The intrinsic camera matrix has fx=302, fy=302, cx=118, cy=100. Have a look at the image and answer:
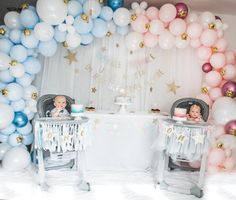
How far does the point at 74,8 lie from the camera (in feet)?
11.1

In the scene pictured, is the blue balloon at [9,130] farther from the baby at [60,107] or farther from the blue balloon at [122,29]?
the blue balloon at [122,29]

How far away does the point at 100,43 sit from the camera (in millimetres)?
4156

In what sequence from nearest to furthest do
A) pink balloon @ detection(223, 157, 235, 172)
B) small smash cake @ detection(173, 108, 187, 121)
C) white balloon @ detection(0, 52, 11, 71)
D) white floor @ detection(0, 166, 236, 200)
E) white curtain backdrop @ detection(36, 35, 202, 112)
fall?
white floor @ detection(0, 166, 236, 200), small smash cake @ detection(173, 108, 187, 121), white balloon @ detection(0, 52, 11, 71), pink balloon @ detection(223, 157, 235, 172), white curtain backdrop @ detection(36, 35, 202, 112)

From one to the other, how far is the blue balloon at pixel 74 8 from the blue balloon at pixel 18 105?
116cm

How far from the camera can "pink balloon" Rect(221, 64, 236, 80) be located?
146 inches

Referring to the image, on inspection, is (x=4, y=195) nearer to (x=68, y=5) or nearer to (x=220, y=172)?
(x=68, y=5)

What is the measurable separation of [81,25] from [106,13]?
0.39 m

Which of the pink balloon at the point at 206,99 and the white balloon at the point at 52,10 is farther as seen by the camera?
the pink balloon at the point at 206,99

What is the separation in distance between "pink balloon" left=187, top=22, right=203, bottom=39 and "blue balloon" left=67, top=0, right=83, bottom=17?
52.8 inches

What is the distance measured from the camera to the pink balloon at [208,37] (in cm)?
365

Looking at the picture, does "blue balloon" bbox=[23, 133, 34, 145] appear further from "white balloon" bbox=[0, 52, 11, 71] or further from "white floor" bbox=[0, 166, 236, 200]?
"white balloon" bbox=[0, 52, 11, 71]

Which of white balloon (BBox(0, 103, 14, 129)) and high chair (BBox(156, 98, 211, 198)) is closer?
high chair (BBox(156, 98, 211, 198))

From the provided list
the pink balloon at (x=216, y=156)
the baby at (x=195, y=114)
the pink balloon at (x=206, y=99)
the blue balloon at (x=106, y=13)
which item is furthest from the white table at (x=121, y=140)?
the blue balloon at (x=106, y=13)

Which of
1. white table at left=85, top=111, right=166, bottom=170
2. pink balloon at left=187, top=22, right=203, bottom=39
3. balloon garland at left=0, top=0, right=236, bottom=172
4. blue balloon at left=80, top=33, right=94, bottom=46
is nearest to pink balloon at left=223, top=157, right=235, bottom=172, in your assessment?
balloon garland at left=0, top=0, right=236, bottom=172
